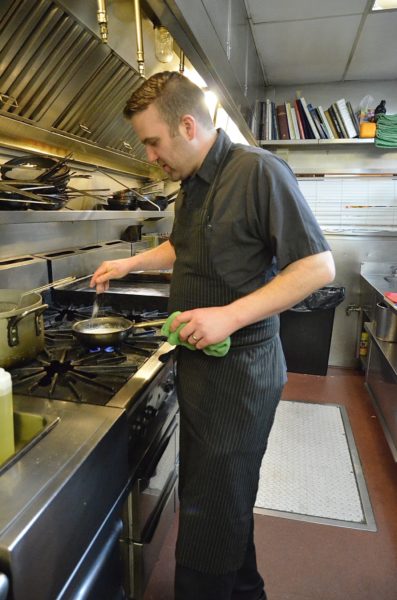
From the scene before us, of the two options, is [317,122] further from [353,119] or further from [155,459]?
[155,459]

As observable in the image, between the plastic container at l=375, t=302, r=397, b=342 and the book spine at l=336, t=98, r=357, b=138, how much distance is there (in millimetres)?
1673

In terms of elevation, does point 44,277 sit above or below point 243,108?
below

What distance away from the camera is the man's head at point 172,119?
3.39 ft

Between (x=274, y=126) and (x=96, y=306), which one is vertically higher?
(x=274, y=126)

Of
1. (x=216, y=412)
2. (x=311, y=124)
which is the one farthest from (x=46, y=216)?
(x=311, y=124)

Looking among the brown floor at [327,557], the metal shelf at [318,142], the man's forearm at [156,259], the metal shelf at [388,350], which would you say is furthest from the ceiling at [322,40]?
the brown floor at [327,557]

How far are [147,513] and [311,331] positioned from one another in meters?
2.53

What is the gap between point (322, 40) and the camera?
287 centimetres

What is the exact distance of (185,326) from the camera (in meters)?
1.00

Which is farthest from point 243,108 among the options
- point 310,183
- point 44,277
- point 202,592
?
point 202,592

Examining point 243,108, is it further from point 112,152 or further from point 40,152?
point 40,152

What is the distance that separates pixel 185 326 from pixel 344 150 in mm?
3491

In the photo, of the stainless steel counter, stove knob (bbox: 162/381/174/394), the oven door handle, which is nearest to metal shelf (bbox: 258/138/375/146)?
stove knob (bbox: 162/381/174/394)

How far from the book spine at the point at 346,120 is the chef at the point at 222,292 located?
9.64 ft
